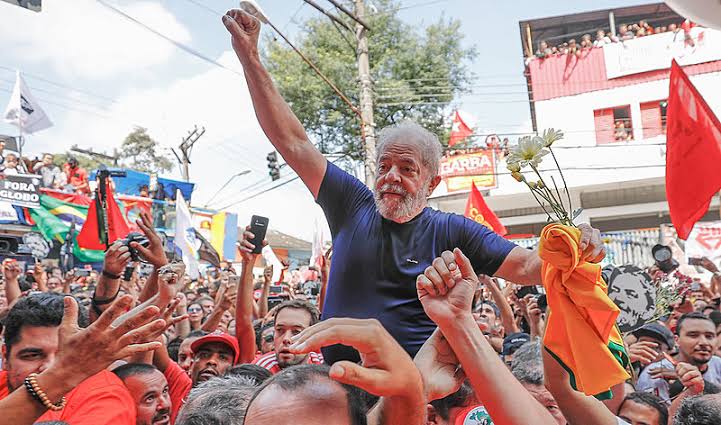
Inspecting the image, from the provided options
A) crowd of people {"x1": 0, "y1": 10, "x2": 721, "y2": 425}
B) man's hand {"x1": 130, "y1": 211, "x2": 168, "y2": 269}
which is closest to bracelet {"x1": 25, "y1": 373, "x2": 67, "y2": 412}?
crowd of people {"x1": 0, "y1": 10, "x2": 721, "y2": 425}

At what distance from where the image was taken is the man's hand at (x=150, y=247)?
322 cm

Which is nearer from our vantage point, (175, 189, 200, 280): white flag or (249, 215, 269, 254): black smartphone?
(249, 215, 269, 254): black smartphone

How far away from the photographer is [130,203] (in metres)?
14.2

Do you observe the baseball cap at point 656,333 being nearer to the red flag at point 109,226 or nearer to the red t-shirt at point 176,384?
the red t-shirt at point 176,384

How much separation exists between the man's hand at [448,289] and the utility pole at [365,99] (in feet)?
39.8

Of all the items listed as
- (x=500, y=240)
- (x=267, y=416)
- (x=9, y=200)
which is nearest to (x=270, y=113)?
(x=500, y=240)

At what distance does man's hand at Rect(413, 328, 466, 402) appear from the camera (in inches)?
53.1

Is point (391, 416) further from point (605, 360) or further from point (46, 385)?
point (46, 385)

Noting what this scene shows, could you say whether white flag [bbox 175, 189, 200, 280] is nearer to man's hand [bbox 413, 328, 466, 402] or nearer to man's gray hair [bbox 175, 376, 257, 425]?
man's gray hair [bbox 175, 376, 257, 425]

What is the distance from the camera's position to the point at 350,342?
118 cm

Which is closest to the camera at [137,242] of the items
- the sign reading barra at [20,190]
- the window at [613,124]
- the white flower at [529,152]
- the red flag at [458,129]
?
the white flower at [529,152]

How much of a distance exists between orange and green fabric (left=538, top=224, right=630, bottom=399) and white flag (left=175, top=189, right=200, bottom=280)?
725cm

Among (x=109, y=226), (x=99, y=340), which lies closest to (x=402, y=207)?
(x=99, y=340)

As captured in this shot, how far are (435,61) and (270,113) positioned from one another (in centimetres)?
2336
